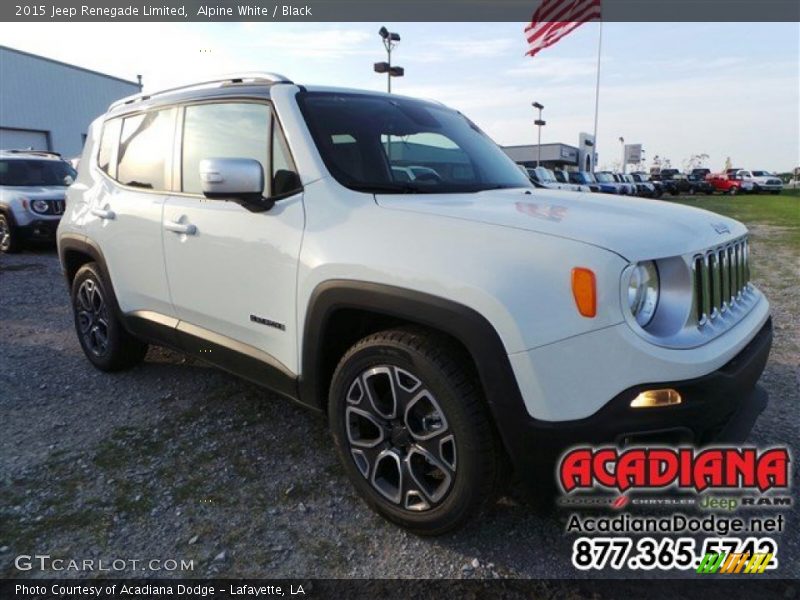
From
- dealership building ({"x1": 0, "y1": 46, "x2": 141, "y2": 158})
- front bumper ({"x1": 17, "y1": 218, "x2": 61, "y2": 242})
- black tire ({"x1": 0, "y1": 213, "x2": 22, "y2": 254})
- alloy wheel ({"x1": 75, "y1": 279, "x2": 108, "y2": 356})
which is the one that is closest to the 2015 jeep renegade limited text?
alloy wheel ({"x1": 75, "y1": 279, "x2": 108, "y2": 356})

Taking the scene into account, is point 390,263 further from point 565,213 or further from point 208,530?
point 208,530

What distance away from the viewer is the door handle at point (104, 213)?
4004 millimetres

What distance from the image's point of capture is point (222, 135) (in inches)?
130

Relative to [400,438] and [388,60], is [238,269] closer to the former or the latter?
[400,438]

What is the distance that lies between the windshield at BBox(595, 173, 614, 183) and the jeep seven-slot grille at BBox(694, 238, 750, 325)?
32.1m

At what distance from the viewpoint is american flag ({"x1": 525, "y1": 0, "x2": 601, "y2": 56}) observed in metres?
13.7

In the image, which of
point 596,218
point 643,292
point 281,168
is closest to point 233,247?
point 281,168

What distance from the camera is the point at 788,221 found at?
17.0 m

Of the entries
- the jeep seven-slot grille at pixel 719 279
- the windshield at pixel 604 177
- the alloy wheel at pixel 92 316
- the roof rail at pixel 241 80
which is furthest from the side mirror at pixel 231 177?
the windshield at pixel 604 177

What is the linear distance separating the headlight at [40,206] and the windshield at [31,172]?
1.78 feet

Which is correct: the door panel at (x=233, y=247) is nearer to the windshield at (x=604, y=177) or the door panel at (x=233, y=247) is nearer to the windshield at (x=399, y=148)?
the windshield at (x=399, y=148)

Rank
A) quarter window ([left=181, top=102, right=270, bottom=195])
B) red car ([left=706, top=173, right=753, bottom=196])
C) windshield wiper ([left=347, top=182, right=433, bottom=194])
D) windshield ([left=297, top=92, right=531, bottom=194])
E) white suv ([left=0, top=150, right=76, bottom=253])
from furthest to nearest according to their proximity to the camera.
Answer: red car ([left=706, top=173, right=753, bottom=196]) < white suv ([left=0, top=150, right=76, bottom=253]) < quarter window ([left=181, top=102, right=270, bottom=195]) < windshield ([left=297, top=92, right=531, bottom=194]) < windshield wiper ([left=347, top=182, right=433, bottom=194])

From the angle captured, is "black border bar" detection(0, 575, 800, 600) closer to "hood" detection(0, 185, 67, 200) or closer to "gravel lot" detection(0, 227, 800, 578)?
"gravel lot" detection(0, 227, 800, 578)

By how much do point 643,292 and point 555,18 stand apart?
13.9m
